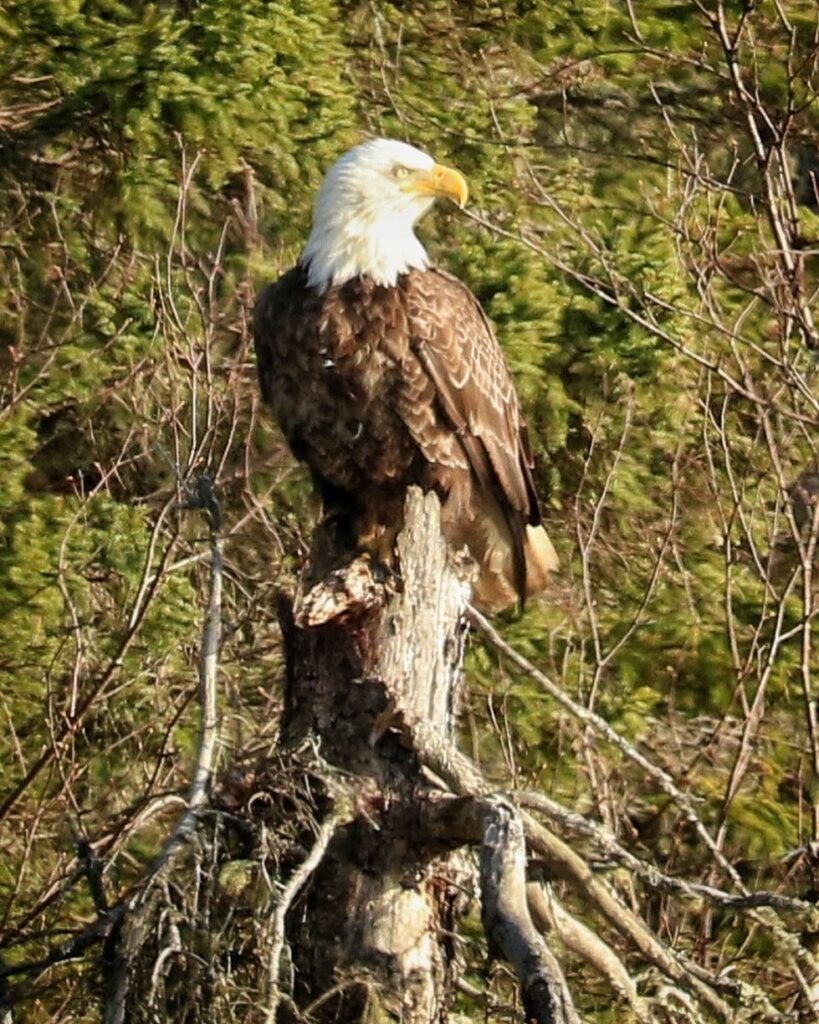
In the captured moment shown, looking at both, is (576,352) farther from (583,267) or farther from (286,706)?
(286,706)

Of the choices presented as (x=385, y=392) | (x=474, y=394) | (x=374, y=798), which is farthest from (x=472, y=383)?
(x=374, y=798)

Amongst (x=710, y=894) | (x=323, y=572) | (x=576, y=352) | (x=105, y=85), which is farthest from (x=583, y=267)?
(x=710, y=894)

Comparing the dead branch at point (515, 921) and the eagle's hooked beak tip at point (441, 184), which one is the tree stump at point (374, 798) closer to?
the dead branch at point (515, 921)

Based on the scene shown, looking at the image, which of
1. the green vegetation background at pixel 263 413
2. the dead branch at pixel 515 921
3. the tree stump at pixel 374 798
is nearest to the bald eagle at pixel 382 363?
the tree stump at pixel 374 798

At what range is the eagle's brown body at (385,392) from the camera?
5.79 metres

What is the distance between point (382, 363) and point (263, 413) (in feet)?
8.34

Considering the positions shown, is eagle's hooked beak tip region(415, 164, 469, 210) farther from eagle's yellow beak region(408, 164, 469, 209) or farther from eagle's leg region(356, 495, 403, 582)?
eagle's leg region(356, 495, 403, 582)

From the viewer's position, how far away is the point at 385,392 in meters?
5.81

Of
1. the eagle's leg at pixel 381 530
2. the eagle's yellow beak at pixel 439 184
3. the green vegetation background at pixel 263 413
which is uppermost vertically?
the eagle's yellow beak at pixel 439 184

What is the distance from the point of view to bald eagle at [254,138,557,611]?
19.0 ft

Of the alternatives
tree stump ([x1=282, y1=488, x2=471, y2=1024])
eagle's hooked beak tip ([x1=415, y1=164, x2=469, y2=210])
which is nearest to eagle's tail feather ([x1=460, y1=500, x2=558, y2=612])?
eagle's hooked beak tip ([x1=415, y1=164, x2=469, y2=210])

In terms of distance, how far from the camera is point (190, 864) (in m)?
4.24

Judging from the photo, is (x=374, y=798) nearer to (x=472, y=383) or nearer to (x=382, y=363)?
(x=382, y=363)

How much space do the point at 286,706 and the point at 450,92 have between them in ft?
15.0
